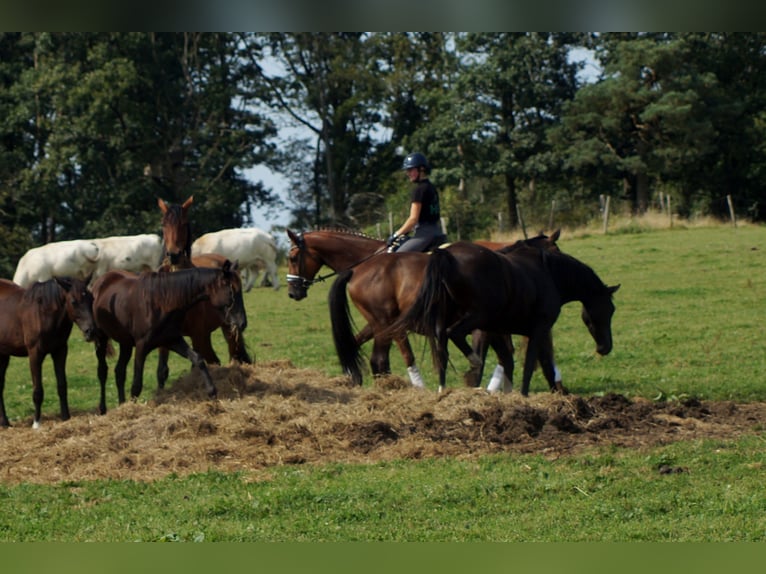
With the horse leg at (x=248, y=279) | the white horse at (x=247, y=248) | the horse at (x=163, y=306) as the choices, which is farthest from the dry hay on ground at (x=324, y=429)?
the white horse at (x=247, y=248)

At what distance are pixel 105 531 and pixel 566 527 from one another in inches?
111

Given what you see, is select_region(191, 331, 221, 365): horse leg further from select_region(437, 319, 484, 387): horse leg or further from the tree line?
the tree line

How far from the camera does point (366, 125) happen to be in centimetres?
4953

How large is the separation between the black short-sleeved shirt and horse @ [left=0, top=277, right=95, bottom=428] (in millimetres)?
3973

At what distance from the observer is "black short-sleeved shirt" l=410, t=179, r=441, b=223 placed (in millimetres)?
11891

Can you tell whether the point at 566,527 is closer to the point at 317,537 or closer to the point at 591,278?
the point at 317,537

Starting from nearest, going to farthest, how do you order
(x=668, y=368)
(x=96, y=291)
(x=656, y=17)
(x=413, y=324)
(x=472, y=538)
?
(x=656, y=17), (x=472, y=538), (x=413, y=324), (x=96, y=291), (x=668, y=368)

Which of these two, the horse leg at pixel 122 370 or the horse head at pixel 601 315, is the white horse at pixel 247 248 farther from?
the horse head at pixel 601 315

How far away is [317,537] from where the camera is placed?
5809mm

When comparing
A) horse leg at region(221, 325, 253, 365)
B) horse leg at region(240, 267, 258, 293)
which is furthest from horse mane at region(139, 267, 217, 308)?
horse leg at region(240, 267, 258, 293)

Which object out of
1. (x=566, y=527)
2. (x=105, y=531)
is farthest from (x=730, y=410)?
(x=105, y=531)

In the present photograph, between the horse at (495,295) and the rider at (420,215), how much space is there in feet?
4.00

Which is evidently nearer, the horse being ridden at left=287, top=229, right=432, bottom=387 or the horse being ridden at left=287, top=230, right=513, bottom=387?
the horse being ridden at left=287, top=230, right=513, bottom=387

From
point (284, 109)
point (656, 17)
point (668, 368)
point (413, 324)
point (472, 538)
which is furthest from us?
point (284, 109)
